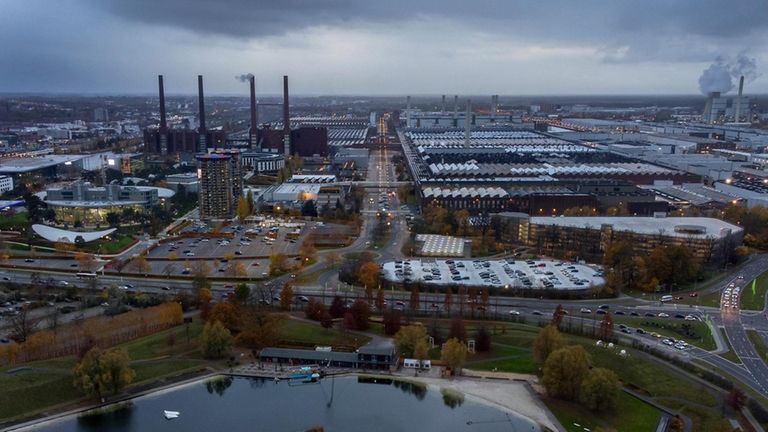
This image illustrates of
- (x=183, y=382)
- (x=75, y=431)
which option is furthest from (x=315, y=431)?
(x=75, y=431)

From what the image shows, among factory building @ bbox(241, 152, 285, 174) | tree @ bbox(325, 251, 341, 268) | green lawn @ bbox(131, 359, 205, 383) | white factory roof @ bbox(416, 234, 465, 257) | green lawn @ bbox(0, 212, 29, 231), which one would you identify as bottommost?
green lawn @ bbox(131, 359, 205, 383)

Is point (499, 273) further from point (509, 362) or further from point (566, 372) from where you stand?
point (566, 372)

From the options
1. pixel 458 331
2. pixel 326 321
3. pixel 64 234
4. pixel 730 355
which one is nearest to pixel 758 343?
pixel 730 355

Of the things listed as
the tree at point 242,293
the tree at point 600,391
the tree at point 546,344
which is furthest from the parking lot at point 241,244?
the tree at point 600,391

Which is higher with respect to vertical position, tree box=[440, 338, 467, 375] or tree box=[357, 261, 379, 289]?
tree box=[357, 261, 379, 289]

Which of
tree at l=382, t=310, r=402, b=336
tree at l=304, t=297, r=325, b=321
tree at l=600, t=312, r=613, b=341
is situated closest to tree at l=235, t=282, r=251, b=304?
tree at l=304, t=297, r=325, b=321

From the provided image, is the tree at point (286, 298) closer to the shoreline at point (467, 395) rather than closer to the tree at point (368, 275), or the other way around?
the tree at point (368, 275)

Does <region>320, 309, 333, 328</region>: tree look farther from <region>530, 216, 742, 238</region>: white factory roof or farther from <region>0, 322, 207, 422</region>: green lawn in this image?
<region>530, 216, 742, 238</region>: white factory roof
